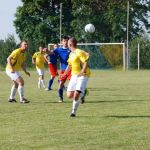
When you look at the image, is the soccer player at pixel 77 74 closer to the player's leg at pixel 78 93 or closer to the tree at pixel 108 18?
the player's leg at pixel 78 93

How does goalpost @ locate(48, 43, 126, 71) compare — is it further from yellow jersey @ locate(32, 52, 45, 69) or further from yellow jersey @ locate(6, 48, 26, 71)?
yellow jersey @ locate(6, 48, 26, 71)

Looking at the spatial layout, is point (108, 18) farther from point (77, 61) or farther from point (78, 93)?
point (78, 93)

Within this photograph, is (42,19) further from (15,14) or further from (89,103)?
(89,103)

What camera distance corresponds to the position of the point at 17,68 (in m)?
18.1

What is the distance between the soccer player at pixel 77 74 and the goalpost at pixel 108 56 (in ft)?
133

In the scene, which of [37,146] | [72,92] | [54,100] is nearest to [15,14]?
[54,100]

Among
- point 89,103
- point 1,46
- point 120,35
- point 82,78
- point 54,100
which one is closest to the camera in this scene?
point 82,78

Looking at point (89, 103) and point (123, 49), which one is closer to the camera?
point (89, 103)

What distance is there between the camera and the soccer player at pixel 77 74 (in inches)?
537

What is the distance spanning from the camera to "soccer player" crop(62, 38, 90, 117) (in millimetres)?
13641

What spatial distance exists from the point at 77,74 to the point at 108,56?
41441 mm

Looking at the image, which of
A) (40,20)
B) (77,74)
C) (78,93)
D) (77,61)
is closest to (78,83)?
(78,93)

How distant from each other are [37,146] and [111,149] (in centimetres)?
124

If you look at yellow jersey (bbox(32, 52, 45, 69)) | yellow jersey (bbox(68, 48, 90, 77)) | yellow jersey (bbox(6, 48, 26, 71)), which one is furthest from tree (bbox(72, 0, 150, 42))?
yellow jersey (bbox(68, 48, 90, 77))
